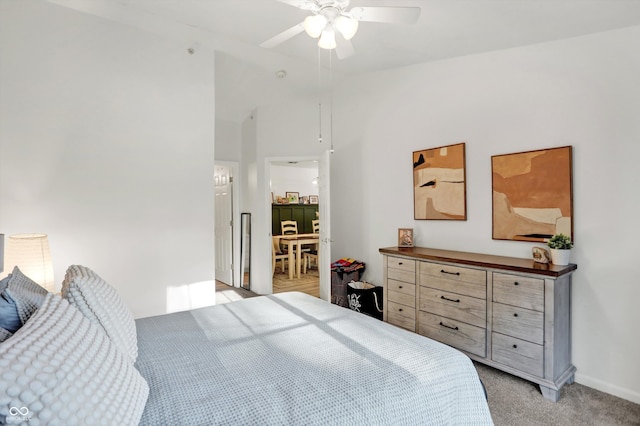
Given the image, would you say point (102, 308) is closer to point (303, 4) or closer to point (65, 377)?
point (65, 377)

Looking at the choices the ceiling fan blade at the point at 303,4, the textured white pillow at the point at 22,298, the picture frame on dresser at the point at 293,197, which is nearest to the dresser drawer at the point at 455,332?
the ceiling fan blade at the point at 303,4

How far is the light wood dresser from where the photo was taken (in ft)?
7.31

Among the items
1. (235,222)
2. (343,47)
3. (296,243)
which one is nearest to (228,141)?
(235,222)

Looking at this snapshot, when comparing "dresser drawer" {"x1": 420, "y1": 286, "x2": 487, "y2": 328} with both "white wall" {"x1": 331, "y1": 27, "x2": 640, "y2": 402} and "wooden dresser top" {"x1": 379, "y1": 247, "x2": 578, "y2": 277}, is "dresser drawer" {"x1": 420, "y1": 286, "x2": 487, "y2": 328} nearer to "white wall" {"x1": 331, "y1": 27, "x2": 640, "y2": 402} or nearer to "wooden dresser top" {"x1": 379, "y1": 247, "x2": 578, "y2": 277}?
"wooden dresser top" {"x1": 379, "y1": 247, "x2": 578, "y2": 277}

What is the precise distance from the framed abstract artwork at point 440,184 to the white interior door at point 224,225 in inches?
117

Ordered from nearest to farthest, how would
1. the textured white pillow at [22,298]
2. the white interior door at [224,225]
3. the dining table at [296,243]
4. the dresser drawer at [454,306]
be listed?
the textured white pillow at [22,298], the dresser drawer at [454,306], the white interior door at [224,225], the dining table at [296,243]

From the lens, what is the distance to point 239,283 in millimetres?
5172

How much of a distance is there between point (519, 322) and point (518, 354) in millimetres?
224

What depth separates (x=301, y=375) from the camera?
1249mm

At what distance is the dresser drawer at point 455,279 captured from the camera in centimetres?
255

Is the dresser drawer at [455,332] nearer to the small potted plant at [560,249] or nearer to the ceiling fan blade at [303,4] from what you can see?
the small potted plant at [560,249]

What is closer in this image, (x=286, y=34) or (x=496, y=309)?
(x=286, y=34)

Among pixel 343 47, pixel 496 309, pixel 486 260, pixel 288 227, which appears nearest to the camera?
pixel 343 47

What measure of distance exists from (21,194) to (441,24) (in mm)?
3355
